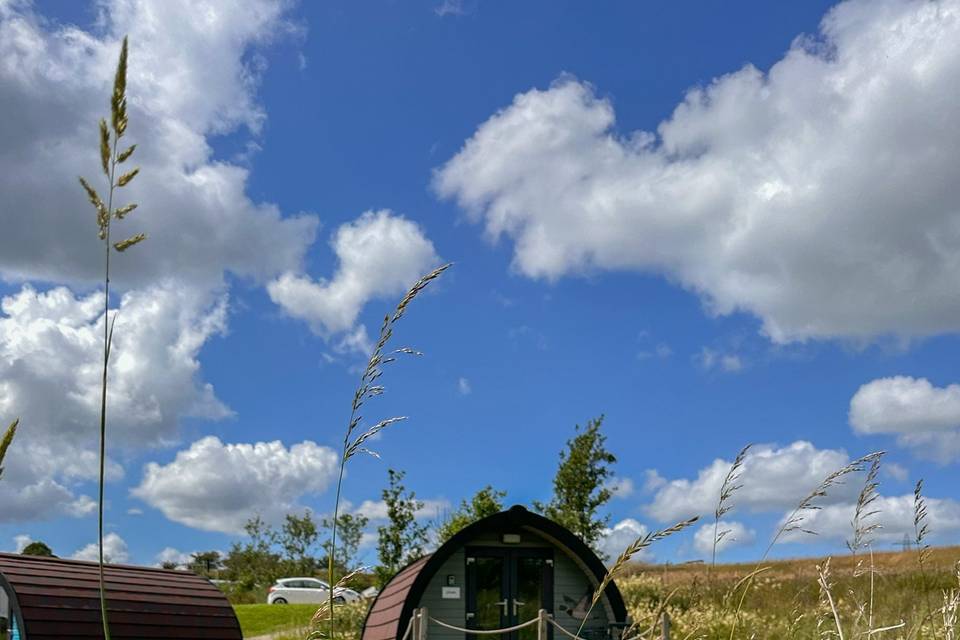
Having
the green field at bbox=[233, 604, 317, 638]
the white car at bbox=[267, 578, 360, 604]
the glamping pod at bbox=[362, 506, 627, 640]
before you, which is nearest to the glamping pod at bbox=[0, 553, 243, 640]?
the glamping pod at bbox=[362, 506, 627, 640]

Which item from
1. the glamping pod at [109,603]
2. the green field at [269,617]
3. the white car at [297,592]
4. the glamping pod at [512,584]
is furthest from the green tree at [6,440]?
the white car at [297,592]

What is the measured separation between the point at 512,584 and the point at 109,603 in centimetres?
594

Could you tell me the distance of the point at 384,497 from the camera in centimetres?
2461

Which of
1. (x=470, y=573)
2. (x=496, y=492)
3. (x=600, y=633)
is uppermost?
(x=496, y=492)

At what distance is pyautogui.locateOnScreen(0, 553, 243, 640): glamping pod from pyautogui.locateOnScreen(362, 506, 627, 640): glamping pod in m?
2.69

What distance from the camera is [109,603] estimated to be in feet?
40.0

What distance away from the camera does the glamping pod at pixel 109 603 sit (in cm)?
1152

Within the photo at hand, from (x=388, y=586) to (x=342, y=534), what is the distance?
52.1 ft

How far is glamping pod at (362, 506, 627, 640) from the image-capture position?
14.7m

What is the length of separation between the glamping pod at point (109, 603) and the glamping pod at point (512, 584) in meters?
2.69

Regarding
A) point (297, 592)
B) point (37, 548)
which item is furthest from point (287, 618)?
point (37, 548)

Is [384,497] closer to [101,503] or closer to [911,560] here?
[911,560]

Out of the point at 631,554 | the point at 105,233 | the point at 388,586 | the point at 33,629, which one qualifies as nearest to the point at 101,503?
the point at 105,233

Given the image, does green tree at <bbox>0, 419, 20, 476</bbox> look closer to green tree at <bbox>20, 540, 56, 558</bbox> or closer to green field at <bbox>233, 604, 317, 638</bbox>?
green field at <bbox>233, 604, 317, 638</bbox>
